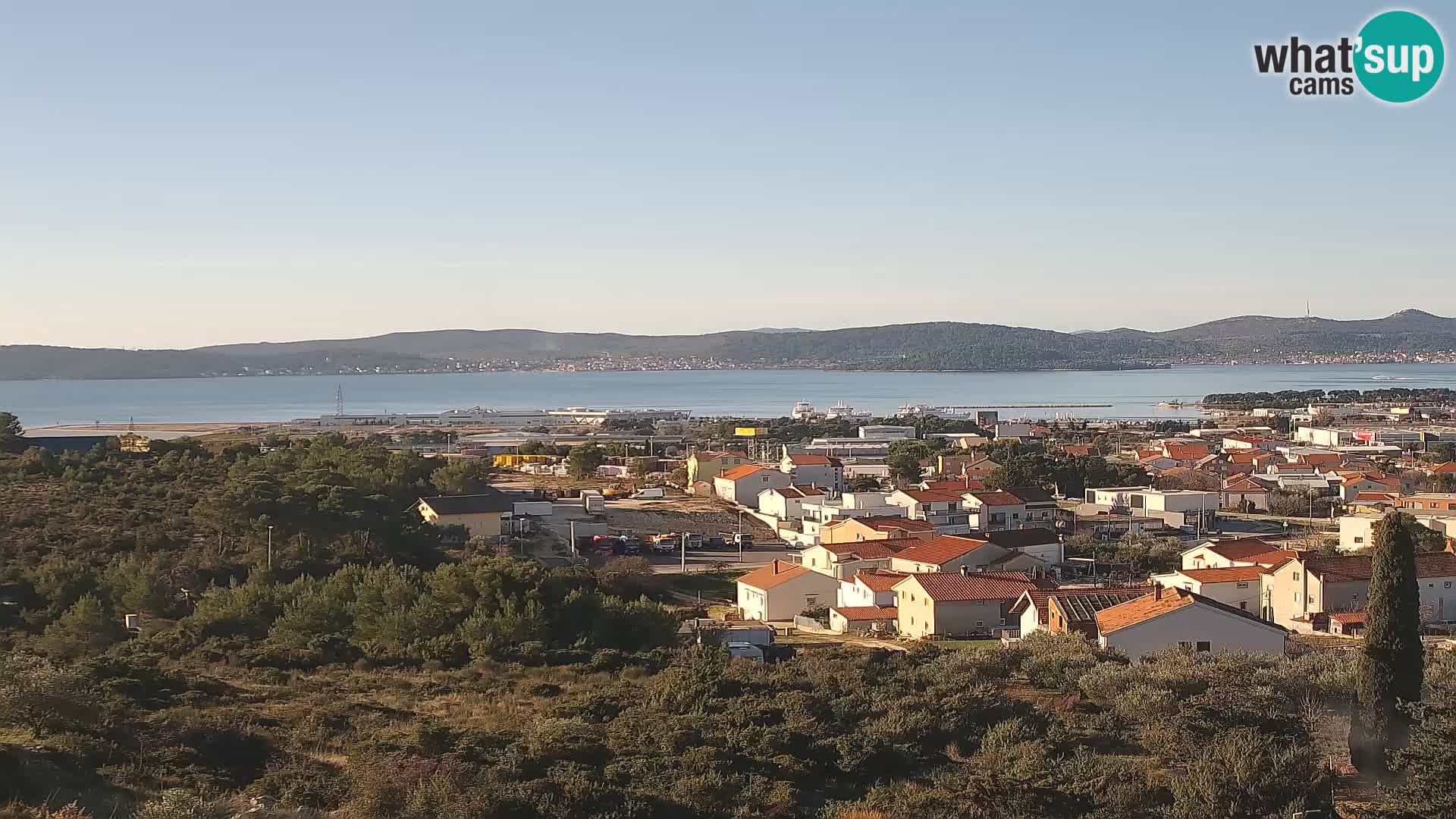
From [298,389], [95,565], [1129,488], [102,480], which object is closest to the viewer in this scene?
[95,565]

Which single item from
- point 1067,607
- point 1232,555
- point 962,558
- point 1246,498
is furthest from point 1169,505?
point 1067,607

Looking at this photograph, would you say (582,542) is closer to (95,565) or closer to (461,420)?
(95,565)

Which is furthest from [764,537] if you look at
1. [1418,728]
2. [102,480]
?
[1418,728]

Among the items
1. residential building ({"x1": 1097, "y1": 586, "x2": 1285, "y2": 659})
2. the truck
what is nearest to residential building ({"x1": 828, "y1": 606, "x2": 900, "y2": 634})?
residential building ({"x1": 1097, "y1": 586, "x2": 1285, "y2": 659})

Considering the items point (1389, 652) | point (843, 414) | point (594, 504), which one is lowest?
point (594, 504)

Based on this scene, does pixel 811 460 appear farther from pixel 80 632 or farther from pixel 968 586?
pixel 80 632
